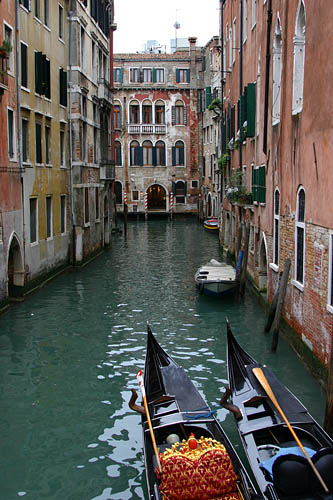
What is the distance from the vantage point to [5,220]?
11406mm

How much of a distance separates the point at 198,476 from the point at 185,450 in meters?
0.24

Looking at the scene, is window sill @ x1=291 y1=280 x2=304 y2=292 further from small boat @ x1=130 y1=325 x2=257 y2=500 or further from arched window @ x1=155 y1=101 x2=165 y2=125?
arched window @ x1=155 y1=101 x2=165 y2=125

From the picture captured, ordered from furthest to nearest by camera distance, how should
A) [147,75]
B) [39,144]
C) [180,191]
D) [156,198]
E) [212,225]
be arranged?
1. [156,198]
2. [180,191]
3. [147,75]
4. [212,225]
5. [39,144]

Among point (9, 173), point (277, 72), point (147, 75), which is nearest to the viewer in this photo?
point (277, 72)

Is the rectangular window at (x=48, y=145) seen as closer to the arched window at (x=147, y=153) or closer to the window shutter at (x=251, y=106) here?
the window shutter at (x=251, y=106)

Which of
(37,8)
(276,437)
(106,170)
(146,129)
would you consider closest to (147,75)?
(146,129)

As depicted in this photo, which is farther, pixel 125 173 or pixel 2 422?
pixel 125 173

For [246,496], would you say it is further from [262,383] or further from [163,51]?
[163,51]

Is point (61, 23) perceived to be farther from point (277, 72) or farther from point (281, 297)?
point (281, 297)

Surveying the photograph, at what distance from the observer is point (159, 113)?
121 ft

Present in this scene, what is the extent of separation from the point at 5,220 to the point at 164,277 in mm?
5896

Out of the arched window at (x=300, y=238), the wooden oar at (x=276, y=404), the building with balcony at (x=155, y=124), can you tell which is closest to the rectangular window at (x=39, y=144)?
the arched window at (x=300, y=238)

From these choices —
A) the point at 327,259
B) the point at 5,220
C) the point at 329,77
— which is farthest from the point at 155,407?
the point at 5,220

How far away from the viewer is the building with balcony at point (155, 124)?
36.3m
